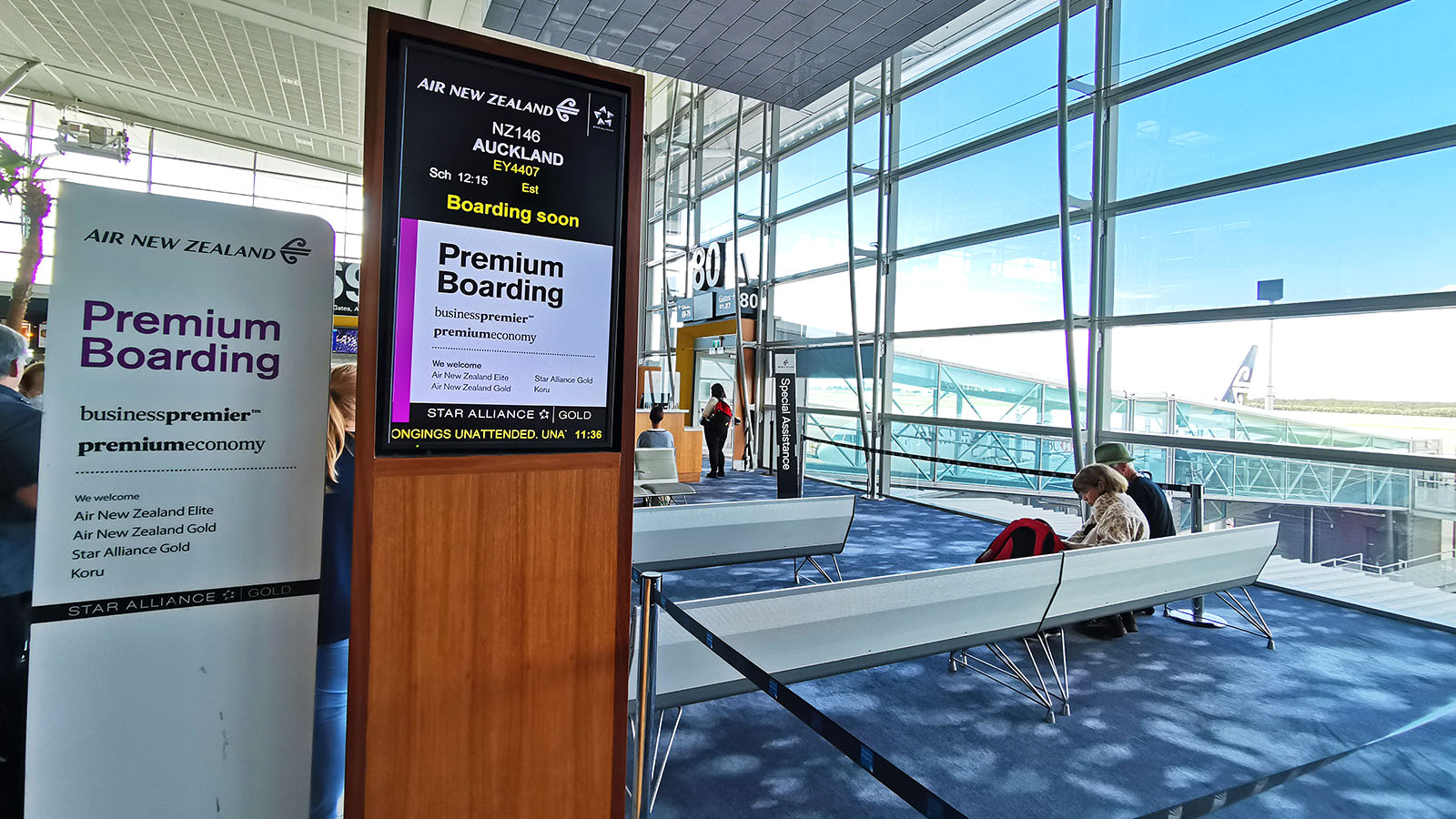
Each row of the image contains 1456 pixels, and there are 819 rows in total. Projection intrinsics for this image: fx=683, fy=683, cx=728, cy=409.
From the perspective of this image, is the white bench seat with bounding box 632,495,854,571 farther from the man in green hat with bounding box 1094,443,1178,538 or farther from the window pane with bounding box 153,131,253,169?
the window pane with bounding box 153,131,253,169

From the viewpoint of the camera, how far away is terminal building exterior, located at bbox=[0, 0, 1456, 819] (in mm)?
2691

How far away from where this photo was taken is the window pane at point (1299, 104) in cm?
439

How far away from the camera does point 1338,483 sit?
4.87 meters

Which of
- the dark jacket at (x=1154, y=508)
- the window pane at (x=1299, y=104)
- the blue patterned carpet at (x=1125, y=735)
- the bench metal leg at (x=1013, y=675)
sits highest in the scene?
the window pane at (x=1299, y=104)

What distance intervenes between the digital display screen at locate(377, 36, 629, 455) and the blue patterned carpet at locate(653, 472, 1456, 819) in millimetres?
1571

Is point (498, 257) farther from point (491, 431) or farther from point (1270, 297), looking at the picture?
point (1270, 297)

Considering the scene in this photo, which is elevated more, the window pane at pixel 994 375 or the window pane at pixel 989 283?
the window pane at pixel 989 283

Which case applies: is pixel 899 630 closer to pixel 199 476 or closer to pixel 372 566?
pixel 372 566

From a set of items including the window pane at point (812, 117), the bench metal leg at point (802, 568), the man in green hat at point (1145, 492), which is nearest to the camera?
the man in green hat at point (1145, 492)

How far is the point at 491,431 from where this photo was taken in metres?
1.38

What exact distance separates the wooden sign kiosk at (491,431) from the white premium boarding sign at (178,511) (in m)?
0.36

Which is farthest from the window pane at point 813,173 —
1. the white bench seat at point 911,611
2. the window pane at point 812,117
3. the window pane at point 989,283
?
the white bench seat at point 911,611

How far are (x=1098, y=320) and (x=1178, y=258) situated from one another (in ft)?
2.49

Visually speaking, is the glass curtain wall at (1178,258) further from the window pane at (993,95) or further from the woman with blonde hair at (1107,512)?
the woman with blonde hair at (1107,512)
